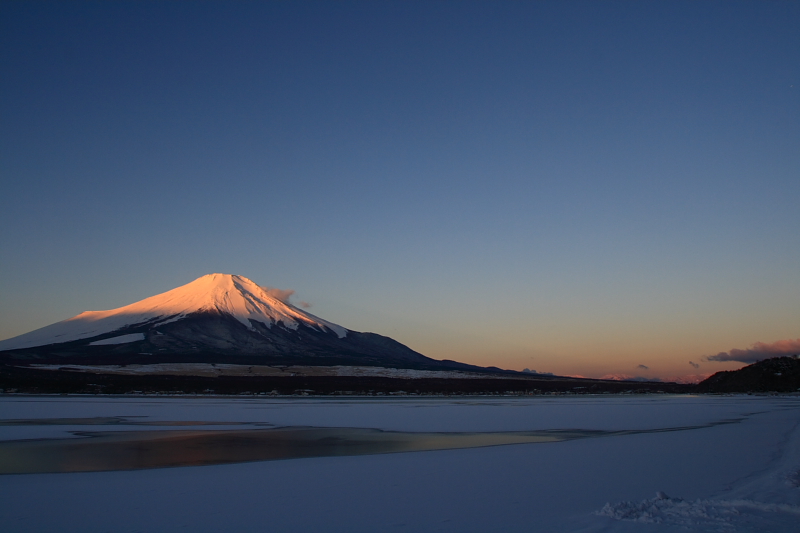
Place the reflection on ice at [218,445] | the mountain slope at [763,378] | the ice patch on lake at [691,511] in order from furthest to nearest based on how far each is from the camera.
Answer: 1. the mountain slope at [763,378]
2. the reflection on ice at [218,445]
3. the ice patch on lake at [691,511]

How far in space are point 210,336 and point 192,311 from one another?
2446 cm

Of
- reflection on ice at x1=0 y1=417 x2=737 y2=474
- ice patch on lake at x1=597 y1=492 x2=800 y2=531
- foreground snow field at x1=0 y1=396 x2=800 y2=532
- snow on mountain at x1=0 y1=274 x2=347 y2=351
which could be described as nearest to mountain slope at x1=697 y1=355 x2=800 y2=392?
reflection on ice at x1=0 y1=417 x2=737 y2=474

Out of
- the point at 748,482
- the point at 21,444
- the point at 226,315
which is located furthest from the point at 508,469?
the point at 226,315

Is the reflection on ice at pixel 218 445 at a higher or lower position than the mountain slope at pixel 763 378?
lower

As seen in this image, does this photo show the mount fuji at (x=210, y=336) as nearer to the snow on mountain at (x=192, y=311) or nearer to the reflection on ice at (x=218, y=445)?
the snow on mountain at (x=192, y=311)

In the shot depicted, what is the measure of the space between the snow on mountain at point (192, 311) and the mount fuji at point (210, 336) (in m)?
0.27

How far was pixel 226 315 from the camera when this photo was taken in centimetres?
15388

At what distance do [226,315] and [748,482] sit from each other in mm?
154778

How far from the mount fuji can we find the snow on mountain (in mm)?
266

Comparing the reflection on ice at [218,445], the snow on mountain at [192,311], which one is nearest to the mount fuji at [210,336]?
the snow on mountain at [192,311]

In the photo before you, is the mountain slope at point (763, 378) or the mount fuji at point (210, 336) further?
the mount fuji at point (210, 336)

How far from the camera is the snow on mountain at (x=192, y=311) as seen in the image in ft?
468

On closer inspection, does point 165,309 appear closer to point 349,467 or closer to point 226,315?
point 226,315

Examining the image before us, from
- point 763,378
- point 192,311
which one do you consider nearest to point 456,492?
point 763,378
